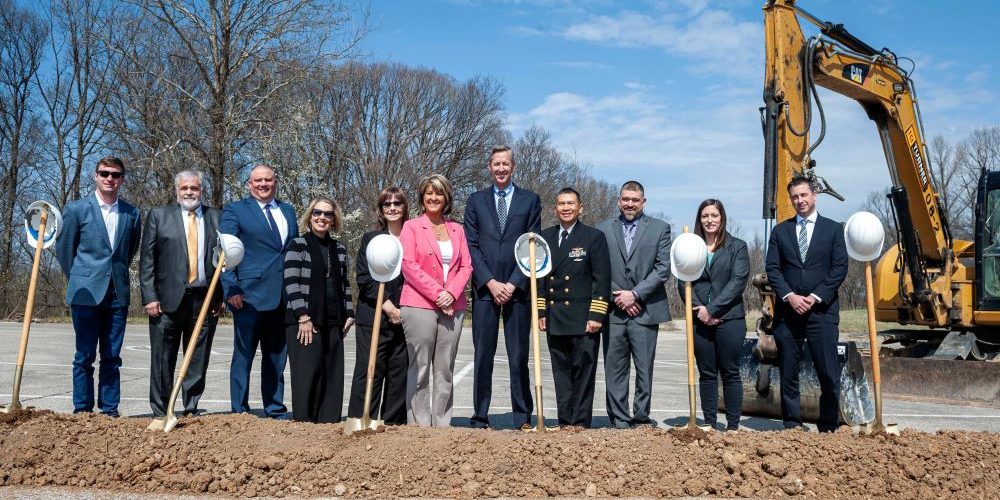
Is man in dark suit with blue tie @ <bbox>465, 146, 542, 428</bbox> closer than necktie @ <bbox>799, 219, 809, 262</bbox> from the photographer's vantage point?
Yes

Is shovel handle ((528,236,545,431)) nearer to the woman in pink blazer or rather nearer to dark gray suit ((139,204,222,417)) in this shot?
the woman in pink blazer

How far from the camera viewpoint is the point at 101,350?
6594 millimetres

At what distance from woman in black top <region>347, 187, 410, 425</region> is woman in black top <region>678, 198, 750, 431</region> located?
97.4 inches

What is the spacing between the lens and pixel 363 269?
6625 millimetres

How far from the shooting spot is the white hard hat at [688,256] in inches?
207

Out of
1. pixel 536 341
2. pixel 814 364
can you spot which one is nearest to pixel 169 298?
pixel 536 341

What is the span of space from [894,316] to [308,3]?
16551mm

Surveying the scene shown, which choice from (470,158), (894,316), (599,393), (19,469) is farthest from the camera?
(470,158)

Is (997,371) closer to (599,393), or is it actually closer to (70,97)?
(599,393)

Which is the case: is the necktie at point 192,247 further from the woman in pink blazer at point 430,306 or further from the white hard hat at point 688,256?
the white hard hat at point 688,256

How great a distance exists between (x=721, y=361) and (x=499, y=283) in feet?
6.70

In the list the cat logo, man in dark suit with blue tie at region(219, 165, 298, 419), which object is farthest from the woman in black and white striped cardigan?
the cat logo

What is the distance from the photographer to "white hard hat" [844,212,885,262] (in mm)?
5348

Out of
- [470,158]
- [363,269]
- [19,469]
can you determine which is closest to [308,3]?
[363,269]
